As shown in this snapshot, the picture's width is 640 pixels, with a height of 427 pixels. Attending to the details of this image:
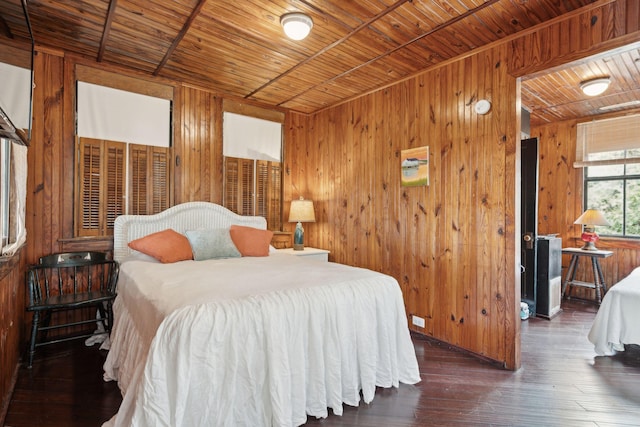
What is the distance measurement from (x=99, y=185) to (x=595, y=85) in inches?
202

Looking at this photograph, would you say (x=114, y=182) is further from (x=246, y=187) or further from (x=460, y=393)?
(x=460, y=393)

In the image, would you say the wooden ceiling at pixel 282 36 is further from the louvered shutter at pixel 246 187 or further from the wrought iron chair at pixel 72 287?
the wrought iron chair at pixel 72 287

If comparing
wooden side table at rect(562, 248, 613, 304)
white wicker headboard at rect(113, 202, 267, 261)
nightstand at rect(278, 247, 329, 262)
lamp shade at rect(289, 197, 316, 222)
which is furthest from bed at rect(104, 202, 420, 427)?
wooden side table at rect(562, 248, 613, 304)

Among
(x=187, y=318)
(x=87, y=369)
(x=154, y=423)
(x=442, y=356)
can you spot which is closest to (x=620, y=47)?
(x=442, y=356)

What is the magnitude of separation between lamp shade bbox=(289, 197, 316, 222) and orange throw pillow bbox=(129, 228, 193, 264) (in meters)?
1.53

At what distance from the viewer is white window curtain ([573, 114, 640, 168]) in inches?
174

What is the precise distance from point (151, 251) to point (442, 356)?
2746 millimetres

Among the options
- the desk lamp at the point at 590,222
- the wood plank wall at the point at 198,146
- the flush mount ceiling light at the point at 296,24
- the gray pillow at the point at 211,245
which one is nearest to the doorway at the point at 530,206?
the desk lamp at the point at 590,222

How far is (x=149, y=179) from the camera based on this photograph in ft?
11.5

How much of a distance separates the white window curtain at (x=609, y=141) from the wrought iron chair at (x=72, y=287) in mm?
6183

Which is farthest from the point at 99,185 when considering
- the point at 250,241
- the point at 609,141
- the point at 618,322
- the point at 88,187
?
the point at 609,141

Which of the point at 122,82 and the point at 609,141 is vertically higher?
the point at 122,82

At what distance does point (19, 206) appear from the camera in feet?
Result: 7.36

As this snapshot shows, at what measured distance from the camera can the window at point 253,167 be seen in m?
4.07
